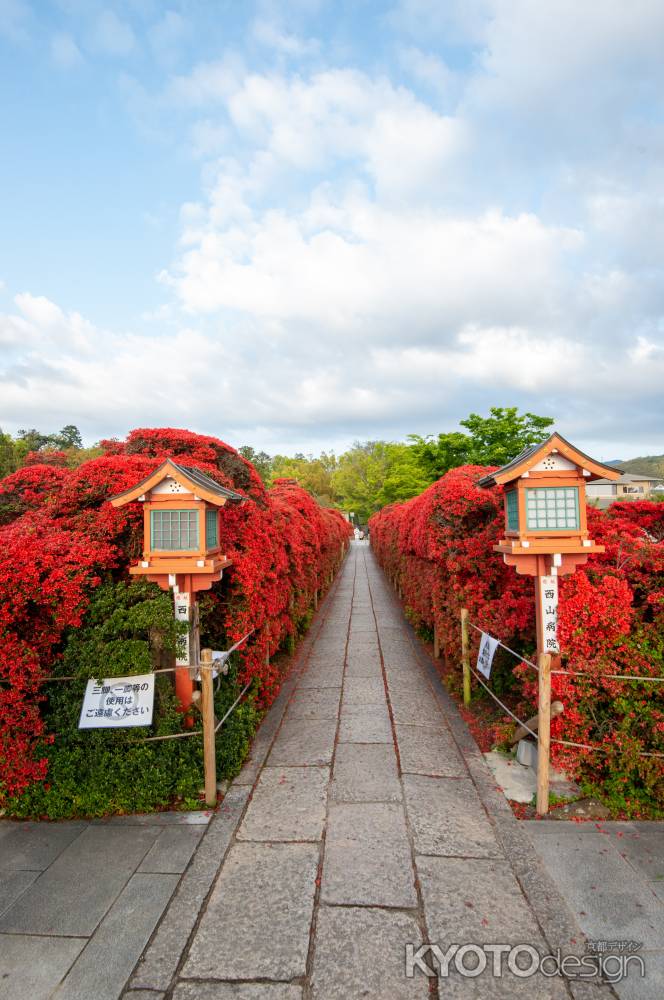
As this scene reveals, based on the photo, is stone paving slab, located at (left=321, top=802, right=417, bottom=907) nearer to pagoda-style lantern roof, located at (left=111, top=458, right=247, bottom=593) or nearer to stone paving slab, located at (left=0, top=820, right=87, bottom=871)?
stone paving slab, located at (left=0, top=820, right=87, bottom=871)

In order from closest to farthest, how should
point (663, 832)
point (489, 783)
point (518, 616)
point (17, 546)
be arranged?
point (663, 832)
point (17, 546)
point (489, 783)
point (518, 616)

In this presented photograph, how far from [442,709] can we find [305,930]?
4.05 m

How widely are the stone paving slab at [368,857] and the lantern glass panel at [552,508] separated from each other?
2.95 meters

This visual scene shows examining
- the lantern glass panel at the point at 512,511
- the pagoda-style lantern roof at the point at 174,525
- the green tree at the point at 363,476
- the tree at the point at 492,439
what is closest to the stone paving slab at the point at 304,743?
the pagoda-style lantern roof at the point at 174,525

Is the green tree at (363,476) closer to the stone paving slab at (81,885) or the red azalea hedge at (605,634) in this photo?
the red azalea hedge at (605,634)

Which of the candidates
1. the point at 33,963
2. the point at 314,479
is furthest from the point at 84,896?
the point at 314,479

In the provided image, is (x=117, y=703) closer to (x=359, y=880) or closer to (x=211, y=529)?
(x=211, y=529)

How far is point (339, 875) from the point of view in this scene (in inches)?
142

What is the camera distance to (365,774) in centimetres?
506

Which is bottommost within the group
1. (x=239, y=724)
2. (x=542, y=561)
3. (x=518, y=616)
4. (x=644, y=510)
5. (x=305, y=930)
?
(x=305, y=930)

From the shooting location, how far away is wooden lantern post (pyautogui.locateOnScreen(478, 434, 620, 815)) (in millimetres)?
4973

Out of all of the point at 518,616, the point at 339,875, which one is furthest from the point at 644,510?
the point at 339,875

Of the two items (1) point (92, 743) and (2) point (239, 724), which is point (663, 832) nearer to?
(2) point (239, 724)

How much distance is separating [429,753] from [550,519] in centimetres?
283
